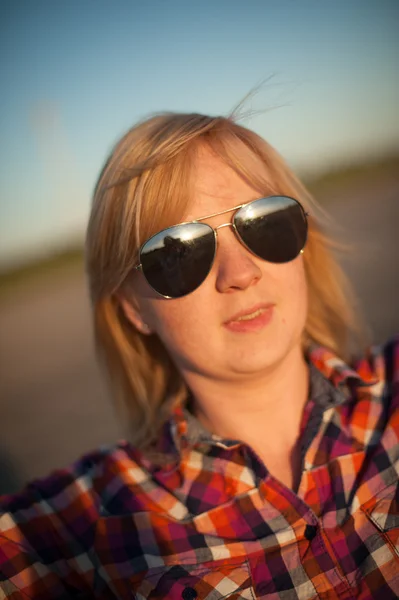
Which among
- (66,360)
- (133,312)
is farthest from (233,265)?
(66,360)

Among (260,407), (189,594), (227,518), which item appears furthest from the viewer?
(260,407)


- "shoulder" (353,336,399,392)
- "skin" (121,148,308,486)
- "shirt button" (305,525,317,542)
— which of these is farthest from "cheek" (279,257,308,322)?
"shirt button" (305,525,317,542)

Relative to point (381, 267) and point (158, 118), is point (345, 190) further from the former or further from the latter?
point (158, 118)

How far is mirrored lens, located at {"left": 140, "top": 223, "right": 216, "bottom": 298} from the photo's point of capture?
1824mm

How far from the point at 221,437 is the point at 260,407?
0.22 m

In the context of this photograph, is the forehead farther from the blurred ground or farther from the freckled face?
the blurred ground

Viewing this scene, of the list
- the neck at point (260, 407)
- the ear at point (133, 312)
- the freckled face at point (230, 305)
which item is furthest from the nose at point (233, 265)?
the ear at point (133, 312)

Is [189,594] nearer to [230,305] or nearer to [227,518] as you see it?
[227,518]

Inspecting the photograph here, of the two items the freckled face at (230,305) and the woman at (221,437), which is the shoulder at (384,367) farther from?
the freckled face at (230,305)

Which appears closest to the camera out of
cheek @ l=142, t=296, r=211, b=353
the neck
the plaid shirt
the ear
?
the plaid shirt

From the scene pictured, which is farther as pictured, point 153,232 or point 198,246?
point 153,232

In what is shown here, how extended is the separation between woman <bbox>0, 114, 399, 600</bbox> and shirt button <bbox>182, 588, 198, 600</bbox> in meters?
0.01

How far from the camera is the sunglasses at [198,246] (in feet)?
6.00

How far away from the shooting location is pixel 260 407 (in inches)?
80.3
